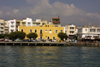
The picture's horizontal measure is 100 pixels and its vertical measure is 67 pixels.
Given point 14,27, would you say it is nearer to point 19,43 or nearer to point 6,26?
point 6,26

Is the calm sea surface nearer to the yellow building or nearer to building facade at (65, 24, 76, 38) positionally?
the yellow building

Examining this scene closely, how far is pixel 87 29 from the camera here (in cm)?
11156

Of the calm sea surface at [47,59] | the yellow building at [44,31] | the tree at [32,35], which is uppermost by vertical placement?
the yellow building at [44,31]

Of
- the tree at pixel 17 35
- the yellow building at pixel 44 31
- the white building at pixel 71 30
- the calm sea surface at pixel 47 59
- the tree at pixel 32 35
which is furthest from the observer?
the white building at pixel 71 30

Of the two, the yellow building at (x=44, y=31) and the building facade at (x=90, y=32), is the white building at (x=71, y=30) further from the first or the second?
the yellow building at (x=44, y=31)

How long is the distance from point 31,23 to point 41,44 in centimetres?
3213

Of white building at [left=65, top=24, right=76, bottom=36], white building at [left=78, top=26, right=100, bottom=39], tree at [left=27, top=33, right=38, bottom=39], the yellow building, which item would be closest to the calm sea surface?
tree at [left=27, top=33, right=38, bottom=39]

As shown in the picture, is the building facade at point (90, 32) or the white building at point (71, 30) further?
the white building at point (71, 30)

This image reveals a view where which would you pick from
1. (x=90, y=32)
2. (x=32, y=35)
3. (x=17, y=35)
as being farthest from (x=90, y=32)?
(x=17, y=35)

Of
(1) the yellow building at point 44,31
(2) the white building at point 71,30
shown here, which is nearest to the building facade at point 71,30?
(2) the white building at point 71,30

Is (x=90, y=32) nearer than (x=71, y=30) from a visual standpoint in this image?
Yes

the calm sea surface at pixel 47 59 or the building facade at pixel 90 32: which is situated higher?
the building facade at pixel 90 32

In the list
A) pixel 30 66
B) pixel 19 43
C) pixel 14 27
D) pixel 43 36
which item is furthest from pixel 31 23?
pixel 30 66

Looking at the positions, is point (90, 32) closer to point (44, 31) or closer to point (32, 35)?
point (44, 31)
